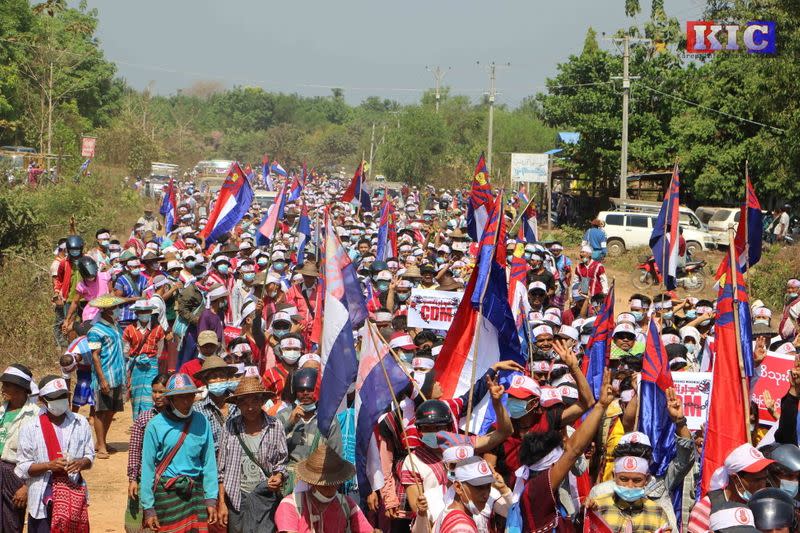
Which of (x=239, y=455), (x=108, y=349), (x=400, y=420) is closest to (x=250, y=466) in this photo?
(x=239, y=455)

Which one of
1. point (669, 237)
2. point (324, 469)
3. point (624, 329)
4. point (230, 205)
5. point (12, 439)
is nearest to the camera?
point (324, 469)

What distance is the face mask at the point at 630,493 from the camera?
18.2 ft

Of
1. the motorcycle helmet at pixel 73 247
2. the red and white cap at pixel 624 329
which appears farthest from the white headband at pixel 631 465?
the motorcycle helmet at pixel 73 247

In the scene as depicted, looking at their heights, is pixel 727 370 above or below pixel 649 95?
below

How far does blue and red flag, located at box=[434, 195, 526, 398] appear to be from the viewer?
24.5 feet

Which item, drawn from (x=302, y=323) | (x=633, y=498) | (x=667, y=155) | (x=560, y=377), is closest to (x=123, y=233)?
(x=667, y=155)

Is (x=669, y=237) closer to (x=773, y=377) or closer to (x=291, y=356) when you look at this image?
(x=773, y=377)

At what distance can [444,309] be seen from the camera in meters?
11.2

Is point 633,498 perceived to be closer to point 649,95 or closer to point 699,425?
point 699,425

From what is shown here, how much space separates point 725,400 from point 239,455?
2.90 metres

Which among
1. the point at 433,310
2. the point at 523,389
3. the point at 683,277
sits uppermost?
the point at 523,389

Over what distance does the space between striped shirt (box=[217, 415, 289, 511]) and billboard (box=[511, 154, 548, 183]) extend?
117 ft

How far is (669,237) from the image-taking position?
1229 centimetres

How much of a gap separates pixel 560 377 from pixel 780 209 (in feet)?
95.4
